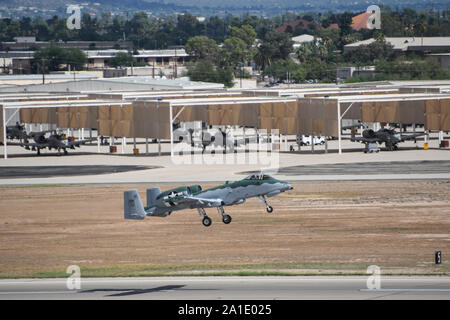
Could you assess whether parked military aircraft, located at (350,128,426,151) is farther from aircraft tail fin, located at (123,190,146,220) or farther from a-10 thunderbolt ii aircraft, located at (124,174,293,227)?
aircraft tail fin, located at (123,190,146,220)

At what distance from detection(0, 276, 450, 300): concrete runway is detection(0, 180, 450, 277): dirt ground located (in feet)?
5.48

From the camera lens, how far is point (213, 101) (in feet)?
336

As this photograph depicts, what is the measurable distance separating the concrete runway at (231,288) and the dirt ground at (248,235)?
167 cm

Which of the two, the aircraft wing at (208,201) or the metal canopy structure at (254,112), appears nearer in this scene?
the aircraft wing at (208,201)

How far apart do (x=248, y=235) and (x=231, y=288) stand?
44.9 feet

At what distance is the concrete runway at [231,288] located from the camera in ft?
109

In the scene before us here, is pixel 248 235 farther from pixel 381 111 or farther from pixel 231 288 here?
pixel 381 111

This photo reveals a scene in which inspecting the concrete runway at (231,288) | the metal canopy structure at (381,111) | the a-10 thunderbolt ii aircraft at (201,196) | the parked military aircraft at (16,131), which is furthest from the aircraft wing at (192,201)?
the parked military aircraft at (16,131)

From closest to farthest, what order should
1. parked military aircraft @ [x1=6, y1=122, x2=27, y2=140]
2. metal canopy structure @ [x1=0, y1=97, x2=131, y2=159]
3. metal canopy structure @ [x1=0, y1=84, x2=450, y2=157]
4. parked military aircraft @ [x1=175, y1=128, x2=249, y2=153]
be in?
metal canopy structure @ [x1=0, y1=84, x2=450, y2=157]
parked military aircraft @ [x1=175, y1=128, x2=249, y2=153]
metal canopy structure @ [x1=0, y1=97, x2=131, y2=159]
parked military aircraft @ [x1=6, y1=122, x2=27, y2=140]

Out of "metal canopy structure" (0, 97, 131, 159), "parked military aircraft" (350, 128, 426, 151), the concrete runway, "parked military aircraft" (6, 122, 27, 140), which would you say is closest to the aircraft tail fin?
the concrete runway

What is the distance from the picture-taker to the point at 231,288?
35625mm

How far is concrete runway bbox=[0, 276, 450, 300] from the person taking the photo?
33281 millimetres

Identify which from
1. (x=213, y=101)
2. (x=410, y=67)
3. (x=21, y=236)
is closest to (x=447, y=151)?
(x=213, y=101)

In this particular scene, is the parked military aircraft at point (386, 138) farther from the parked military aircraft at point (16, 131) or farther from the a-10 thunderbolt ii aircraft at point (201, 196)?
the a-10 thunderbolt ii aircraft at point (201, 196)
